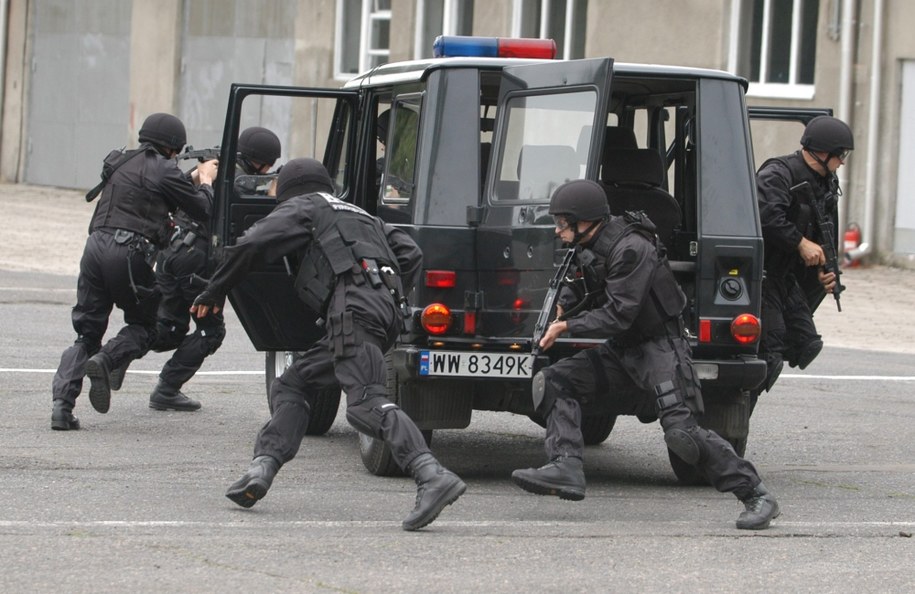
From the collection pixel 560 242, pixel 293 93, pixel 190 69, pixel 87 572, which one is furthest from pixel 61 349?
pixel 190 69

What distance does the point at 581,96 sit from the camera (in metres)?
8.29

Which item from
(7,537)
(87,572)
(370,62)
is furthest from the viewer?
(370,62)

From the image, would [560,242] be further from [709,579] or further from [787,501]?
[709,579]

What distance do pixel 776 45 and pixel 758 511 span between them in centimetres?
1598

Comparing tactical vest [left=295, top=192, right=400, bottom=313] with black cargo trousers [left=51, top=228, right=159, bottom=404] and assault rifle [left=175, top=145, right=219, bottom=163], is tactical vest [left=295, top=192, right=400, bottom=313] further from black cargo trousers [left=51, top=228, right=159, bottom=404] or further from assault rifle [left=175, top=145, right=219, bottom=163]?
assault rifle [left=175, top=145, right=219, bottom=163]

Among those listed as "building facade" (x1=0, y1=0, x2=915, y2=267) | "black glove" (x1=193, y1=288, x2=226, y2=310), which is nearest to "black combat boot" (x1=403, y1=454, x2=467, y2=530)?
"black glove" (x1=193, y1=288, x2=226, y2=310)

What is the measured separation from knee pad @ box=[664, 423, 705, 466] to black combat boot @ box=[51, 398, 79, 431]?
3.88 m

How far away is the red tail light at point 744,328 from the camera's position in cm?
839

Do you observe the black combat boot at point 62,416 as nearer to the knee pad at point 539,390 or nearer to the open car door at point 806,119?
the knee pad at point 539,390

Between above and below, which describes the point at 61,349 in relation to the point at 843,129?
below

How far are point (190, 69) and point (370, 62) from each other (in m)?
3.70

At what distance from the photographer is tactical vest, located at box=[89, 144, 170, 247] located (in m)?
10.0

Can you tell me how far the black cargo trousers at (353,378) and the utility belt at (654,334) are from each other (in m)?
1.04

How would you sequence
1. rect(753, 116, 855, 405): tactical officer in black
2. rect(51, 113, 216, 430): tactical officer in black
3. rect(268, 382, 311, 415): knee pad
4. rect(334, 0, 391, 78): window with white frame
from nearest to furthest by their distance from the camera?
1. rect(268, 382, 311, 415): knee pad
2. rect(753, 116, 855, 405): tactical officer in black
3. rect(51, 113, 216, 430): tactical officer in black
4. rect(334, 0, 391, 78): window with white frame
